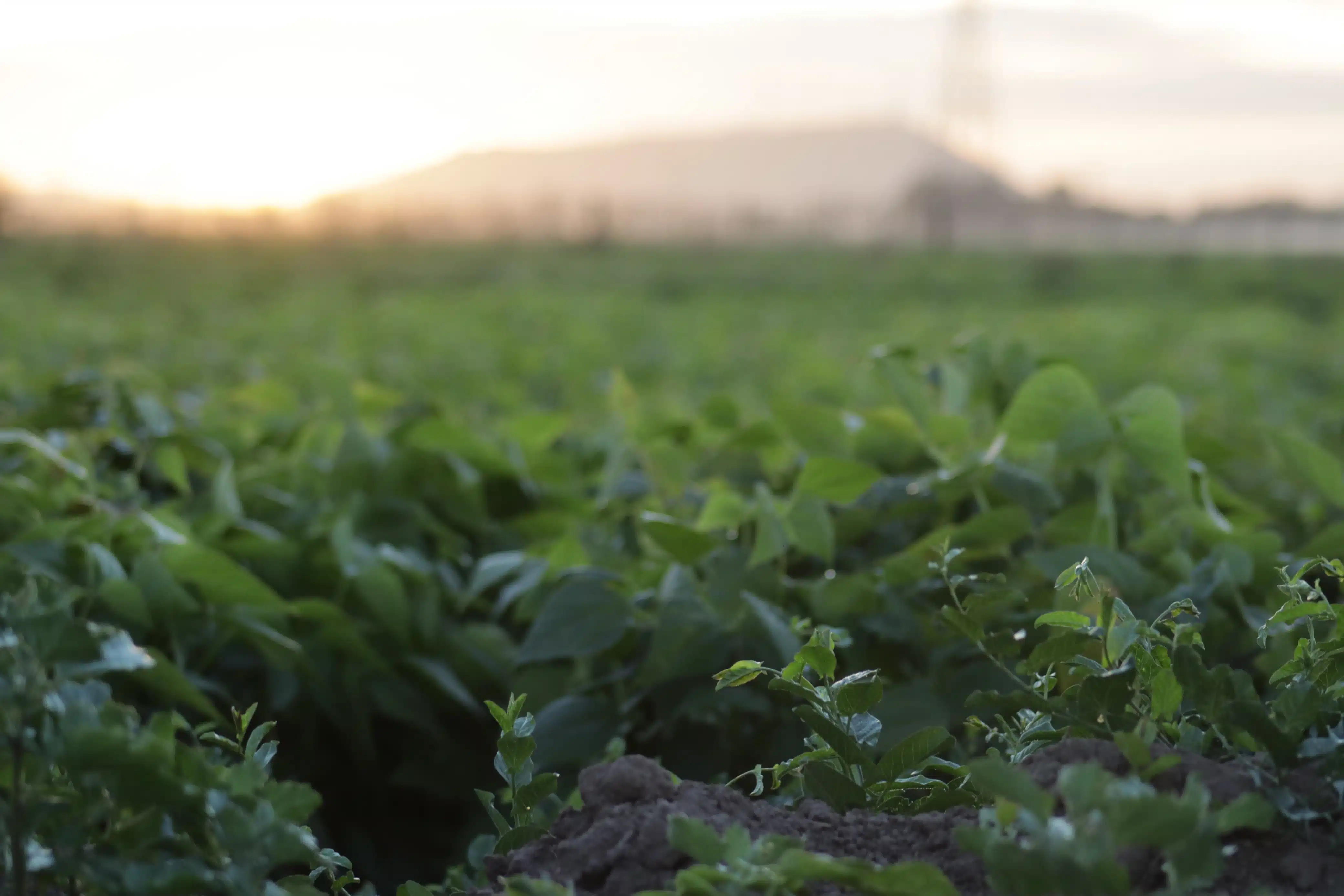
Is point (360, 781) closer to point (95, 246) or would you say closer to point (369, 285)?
point (369, 285)

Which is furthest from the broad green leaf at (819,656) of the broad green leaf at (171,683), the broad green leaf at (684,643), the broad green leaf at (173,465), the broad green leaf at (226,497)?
the broad green leaf at (173,465)

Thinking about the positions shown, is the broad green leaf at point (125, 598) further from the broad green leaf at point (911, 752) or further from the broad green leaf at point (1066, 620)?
the broad green leaf at point (1066, 620)

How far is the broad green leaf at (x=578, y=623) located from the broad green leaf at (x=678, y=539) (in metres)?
0.07

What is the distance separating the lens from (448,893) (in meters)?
0.99

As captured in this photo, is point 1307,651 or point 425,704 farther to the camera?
point 425,704

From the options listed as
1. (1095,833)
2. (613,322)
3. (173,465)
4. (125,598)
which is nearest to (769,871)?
(1095,833)

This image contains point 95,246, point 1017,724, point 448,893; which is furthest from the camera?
point 95,246

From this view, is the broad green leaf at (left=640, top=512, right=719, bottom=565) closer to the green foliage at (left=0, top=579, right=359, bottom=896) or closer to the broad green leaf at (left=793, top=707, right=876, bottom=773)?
the broad green leaf at (left=793, top=707, right=876, bottom=773)

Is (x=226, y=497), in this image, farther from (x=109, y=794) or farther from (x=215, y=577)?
(x=109, y=794)

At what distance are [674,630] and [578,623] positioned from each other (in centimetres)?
10

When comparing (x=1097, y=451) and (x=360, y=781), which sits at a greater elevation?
(x=1097, y=451)

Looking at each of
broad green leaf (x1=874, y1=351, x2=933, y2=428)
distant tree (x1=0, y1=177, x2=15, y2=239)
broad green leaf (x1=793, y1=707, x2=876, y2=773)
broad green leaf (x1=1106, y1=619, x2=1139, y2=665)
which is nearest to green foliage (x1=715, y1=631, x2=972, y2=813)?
broad green leaf (x1=793, y1=707, x2=876, y2=773)


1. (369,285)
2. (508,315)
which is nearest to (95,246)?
(369,285)

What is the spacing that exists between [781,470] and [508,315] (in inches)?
219
